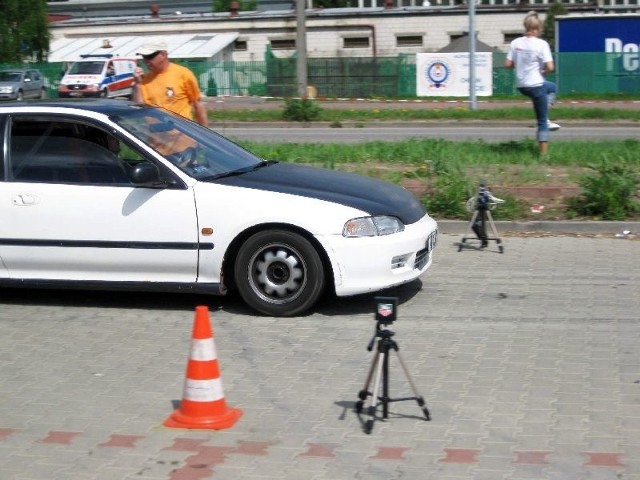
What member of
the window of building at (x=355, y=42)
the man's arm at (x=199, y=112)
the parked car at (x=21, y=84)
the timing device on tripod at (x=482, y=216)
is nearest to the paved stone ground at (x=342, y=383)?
the timing device on tripod at (x=482, y=216)

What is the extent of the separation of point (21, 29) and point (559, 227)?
156 ft

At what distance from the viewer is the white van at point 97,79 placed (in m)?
42.4

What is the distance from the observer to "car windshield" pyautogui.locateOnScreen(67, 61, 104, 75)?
43112 millimetres

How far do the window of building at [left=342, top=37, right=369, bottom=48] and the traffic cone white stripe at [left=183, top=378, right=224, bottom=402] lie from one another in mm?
53605

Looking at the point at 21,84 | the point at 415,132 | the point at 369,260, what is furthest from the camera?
the point at 21,84

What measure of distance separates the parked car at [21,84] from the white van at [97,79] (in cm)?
152

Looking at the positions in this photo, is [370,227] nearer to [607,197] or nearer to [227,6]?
[607,197]

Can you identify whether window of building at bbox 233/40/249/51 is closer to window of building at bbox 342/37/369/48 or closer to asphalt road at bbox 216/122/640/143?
window of building at bbox 342/37/369/48

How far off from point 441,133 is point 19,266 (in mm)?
18885

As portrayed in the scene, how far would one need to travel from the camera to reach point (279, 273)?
25.8 ft

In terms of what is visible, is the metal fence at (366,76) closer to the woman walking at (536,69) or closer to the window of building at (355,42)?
the window of building at (355,42)

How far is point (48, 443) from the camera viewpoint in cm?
556

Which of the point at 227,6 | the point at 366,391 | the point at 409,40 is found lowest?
the point at 366,391

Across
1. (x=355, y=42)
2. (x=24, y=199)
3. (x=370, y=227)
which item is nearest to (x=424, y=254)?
(x=370, y=227)
